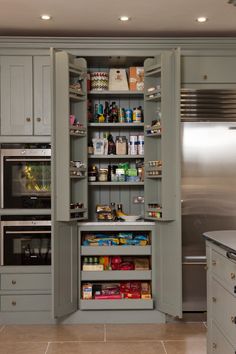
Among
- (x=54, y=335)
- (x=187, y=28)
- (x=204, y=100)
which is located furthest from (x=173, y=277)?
(x=187, y=28)

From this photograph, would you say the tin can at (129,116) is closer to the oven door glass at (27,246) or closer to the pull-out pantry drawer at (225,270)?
the oven door glass at (27,246)

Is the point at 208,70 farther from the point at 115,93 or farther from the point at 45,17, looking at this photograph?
the point at 45,17

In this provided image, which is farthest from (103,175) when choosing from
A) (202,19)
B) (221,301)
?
(221,301)

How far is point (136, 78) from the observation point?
4906 millimetres

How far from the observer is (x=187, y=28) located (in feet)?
15.4

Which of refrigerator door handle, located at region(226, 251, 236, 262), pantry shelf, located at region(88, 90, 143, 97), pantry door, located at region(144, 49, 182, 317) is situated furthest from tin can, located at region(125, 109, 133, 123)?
refrigerator door handle, located at region(226, 251, 236, 262)

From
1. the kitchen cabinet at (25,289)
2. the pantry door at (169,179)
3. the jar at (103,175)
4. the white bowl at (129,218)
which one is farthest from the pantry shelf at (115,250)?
the jar at (103,175)

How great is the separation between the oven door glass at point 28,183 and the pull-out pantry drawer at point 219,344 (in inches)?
79.1

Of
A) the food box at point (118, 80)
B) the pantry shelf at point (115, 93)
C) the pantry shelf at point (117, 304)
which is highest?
the food box at point (118, 80)

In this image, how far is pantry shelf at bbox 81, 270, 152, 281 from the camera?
4707 millimetres

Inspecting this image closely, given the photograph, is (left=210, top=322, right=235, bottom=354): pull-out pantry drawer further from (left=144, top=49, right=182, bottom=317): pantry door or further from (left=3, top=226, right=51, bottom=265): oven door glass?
(left=3, top=226, right=51, bottom=265): oven door glass

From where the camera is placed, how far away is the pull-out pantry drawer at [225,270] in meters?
2.83

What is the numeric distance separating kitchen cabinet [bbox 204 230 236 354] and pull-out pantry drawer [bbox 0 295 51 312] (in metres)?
1.77

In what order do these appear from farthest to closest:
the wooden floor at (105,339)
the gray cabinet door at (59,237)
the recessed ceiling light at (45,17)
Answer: the gray cabinet door at (59,237), the recessed ceiling light at (45,17), the wooden floor at (105,339)
